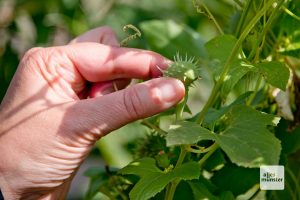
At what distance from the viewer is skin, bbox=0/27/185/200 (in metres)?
1.01

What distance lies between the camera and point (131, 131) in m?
1.44

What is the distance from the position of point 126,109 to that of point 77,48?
0.22 metres

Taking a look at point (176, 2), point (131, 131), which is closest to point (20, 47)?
point (176, 2)

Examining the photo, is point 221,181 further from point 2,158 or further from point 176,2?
point 176,2

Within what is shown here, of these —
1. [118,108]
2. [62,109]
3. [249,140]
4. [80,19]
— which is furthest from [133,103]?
[80,19]

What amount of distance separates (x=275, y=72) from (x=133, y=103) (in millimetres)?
227

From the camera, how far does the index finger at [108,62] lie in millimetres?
1133

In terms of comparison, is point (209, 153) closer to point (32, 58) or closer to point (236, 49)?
point (236, 49)

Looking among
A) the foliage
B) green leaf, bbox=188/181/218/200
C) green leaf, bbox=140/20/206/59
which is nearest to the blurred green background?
the foliage

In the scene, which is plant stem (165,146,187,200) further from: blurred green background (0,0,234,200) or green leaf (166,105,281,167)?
blurred green background (0,0,234,200)

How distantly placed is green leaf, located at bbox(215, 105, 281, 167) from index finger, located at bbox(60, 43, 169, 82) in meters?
0.30

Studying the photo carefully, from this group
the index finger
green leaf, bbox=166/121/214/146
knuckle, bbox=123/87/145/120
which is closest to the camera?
green leaf, bbox=166/121/214/146

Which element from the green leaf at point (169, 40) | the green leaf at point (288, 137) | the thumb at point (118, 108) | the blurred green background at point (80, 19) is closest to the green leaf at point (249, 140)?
the thumb at point (118, 108)

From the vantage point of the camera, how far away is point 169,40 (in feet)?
4.09
